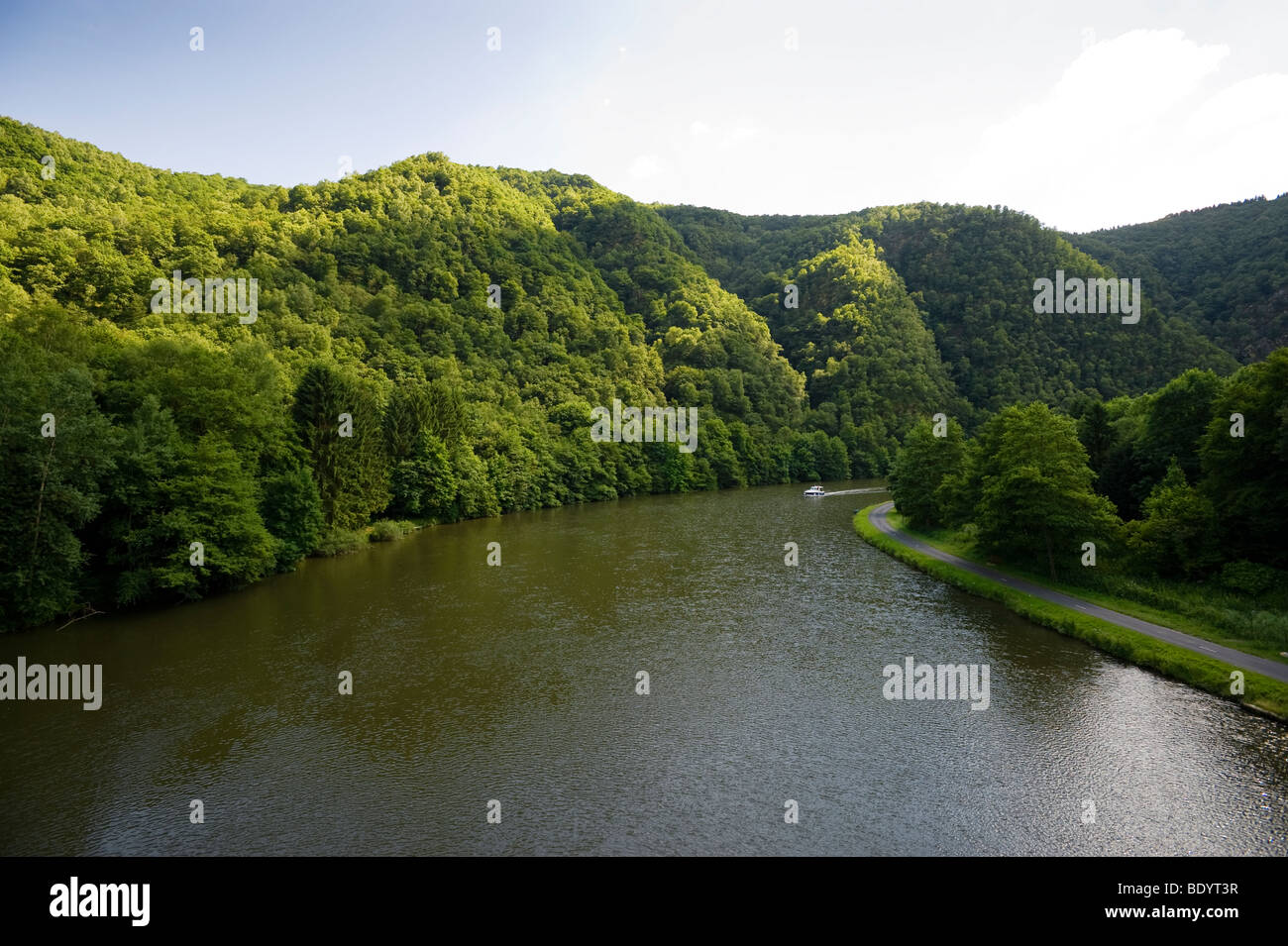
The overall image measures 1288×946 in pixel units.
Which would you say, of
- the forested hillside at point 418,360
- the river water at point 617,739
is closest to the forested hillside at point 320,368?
the forested hillside at point 418,360

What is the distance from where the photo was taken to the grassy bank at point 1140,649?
20000mm

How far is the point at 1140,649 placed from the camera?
2445 cm

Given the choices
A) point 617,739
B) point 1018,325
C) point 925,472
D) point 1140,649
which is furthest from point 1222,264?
point 617,739

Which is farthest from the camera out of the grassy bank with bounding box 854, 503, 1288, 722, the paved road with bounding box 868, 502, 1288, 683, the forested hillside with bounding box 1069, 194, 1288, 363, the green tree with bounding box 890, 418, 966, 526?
the forested hillside with bounding box 1069, 194, 1288, 363

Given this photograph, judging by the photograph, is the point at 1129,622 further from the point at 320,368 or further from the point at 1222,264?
the point at 1222,264

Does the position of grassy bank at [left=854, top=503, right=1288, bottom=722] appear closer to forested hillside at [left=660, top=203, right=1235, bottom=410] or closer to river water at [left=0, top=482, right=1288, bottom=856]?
river water at [left=0, top=482, right=1288, bottom=856]

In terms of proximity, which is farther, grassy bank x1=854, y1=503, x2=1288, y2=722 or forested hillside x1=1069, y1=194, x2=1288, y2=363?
forested hillside x1=1069, y1=194, x2=1288, y2=363

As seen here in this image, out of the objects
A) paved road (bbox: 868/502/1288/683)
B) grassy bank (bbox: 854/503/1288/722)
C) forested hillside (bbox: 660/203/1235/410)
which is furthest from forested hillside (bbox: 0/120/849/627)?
forested hillside (bbox: 660/203/1235/410)

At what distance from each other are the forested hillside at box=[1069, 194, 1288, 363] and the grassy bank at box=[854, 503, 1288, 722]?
126491mm

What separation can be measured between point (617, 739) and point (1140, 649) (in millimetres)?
19138

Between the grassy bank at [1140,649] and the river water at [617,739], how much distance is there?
1.73 ft

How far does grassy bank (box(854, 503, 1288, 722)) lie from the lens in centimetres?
2000

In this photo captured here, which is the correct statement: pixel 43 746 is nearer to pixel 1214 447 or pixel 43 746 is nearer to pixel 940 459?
pixel 1214 447

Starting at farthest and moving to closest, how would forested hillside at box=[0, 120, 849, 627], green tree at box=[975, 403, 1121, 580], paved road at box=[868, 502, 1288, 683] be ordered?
green tree at box=[975, 403, 1121, 580] → forested hillside at box=[0, 120, 849, 627] → paved road at box=[868, 502, 1288, 683]
